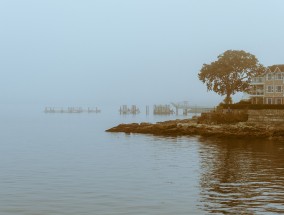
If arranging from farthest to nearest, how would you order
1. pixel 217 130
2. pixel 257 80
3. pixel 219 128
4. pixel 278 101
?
pixel 257 80, pixel 278 101, pixel 219 128, pixel 217 130

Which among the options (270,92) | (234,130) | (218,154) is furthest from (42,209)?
(270,92)

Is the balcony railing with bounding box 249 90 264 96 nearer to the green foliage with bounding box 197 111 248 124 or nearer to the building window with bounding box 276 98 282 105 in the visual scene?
the building window with bounding box 276 98 282 105

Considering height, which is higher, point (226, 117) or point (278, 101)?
point (278, 101)

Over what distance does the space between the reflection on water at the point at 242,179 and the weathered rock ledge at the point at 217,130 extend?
43.9 feet

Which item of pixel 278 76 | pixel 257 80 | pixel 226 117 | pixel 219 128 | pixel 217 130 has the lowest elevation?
pixel 217 130

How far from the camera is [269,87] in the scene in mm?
105875

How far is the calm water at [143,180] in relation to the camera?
27.2m

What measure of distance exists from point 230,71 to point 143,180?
75099 millimetres

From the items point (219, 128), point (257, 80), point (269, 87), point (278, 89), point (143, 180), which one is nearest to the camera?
point (143, 180)

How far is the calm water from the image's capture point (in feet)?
89.2

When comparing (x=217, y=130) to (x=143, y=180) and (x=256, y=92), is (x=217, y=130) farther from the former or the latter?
(x=143, y=180)

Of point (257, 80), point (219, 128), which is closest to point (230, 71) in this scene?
point (257, 80)

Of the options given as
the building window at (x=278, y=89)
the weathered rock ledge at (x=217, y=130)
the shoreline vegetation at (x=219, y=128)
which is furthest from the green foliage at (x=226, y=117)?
the building window at (x=278, y=89)

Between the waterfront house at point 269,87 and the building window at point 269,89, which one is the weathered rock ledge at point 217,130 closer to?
the waterfront house at point 269,87
